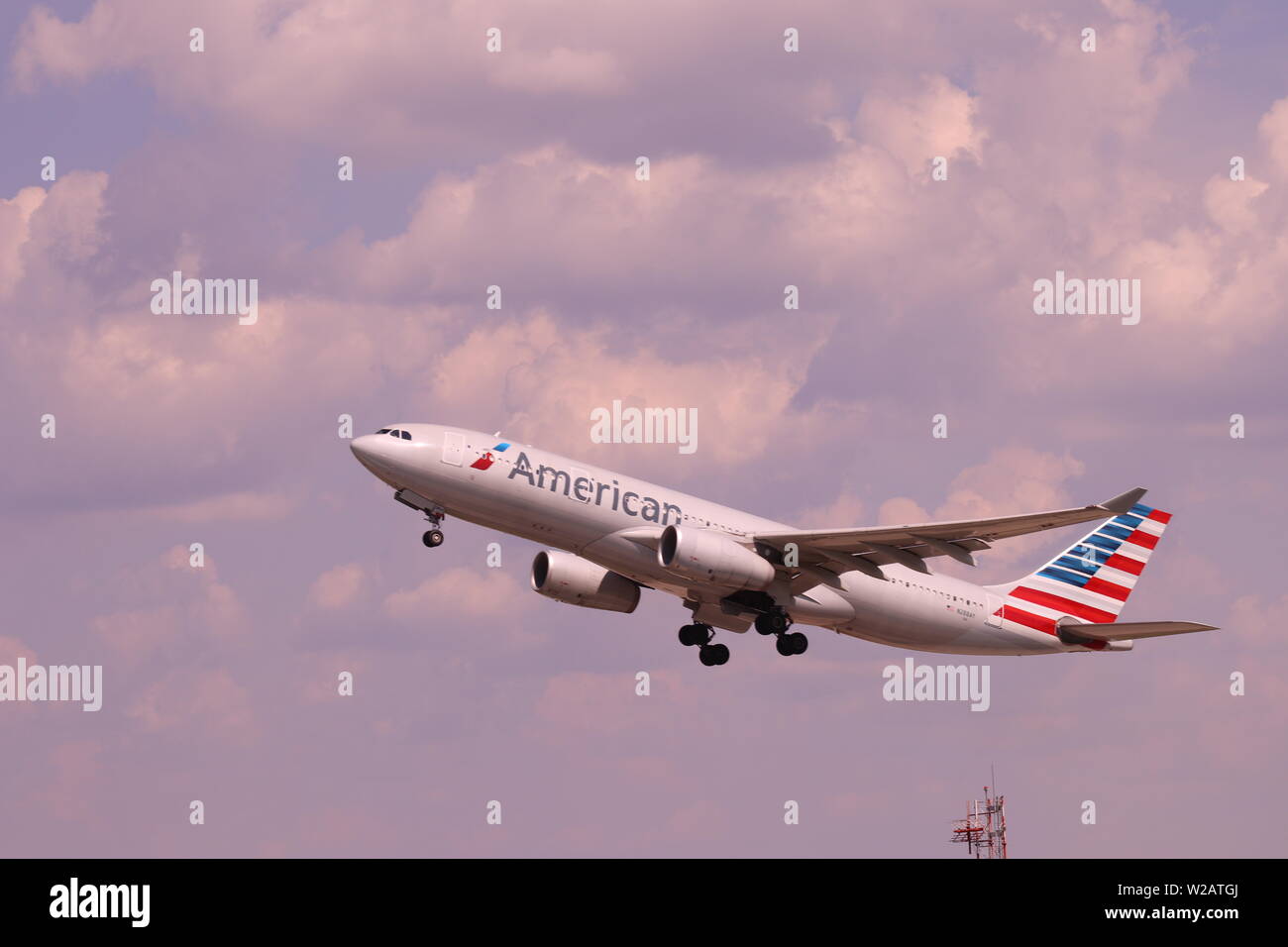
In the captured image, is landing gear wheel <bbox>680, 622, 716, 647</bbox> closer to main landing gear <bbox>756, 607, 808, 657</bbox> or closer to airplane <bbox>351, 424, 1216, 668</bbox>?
airplane <bbox>351, 424, 1216, 668</bbox>

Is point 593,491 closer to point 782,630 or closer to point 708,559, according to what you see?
point 708,559

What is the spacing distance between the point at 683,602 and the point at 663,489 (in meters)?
7.76

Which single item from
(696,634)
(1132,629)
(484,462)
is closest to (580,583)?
(696,634)

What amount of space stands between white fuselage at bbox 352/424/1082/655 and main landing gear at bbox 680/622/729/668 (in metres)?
2.22

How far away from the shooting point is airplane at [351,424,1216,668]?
2084 inches

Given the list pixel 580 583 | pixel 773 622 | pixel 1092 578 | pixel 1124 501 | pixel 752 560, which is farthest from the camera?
pixel 1092 578

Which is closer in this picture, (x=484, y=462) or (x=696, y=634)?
(x=484, y=462)

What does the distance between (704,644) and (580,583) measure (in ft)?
18.7

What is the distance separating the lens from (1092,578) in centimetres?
6575

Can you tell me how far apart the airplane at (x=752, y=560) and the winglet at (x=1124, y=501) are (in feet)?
0.21

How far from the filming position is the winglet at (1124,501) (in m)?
46.6

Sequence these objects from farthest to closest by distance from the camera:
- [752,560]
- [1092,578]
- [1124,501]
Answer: [1092,578] < [752,560] < [1124,501]

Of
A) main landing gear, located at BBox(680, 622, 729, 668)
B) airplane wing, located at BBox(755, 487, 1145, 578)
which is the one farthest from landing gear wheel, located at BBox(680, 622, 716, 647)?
airplane wing, located at BBox(755, 487, 1145, 578)
